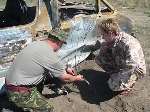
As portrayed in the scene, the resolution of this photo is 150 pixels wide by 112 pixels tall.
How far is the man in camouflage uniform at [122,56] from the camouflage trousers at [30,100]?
157 cm

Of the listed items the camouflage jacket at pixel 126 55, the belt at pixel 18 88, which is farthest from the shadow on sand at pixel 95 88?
the belt at pixel 18 88

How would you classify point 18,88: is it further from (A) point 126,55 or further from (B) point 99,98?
(A) point 126,55

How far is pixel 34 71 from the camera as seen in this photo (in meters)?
5.14

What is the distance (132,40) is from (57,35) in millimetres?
1740

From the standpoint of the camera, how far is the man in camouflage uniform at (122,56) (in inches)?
252

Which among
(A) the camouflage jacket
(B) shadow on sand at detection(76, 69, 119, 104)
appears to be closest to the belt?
(B) shadow on sand at detection(76, 69, 119, 104)

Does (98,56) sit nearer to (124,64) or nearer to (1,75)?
(124,64)

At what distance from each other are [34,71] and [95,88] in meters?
2.07

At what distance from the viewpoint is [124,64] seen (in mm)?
6570

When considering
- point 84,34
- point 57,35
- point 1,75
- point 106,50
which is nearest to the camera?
point 57,35

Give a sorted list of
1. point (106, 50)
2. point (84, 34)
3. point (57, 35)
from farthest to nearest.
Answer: point (84, 34)
point (106, 50)
point (57, 35)

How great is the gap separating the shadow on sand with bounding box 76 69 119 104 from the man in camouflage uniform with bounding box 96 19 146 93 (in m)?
0.16

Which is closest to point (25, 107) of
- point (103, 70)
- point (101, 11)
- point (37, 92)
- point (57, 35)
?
point (37, 92)

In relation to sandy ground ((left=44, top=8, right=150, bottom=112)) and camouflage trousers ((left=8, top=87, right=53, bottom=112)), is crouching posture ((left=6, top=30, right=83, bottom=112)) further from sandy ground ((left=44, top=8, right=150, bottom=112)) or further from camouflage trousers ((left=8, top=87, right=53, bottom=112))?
sandy ground ((left=44, top=8, right=150, bottom=112))
